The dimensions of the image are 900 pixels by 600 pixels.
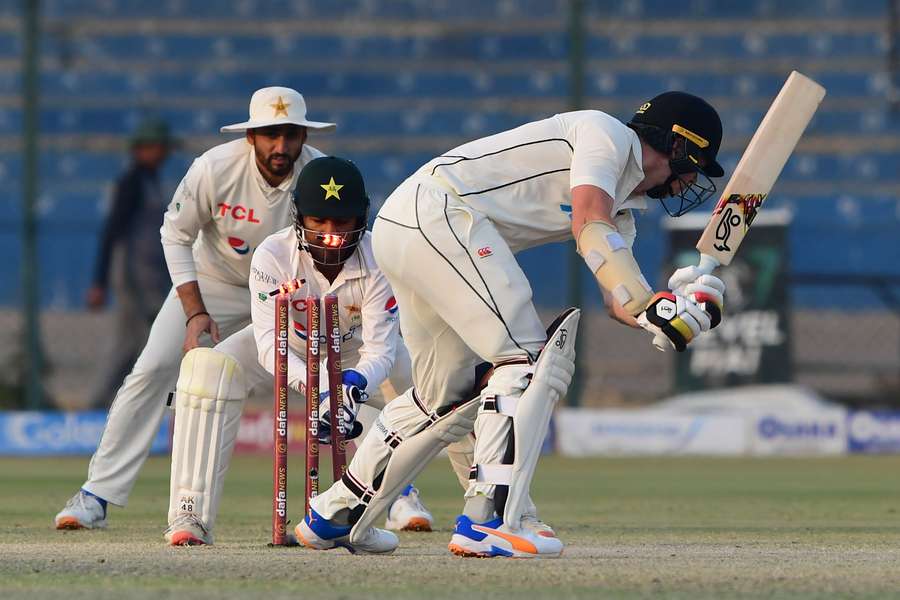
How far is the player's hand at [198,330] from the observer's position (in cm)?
586

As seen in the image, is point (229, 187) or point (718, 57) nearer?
point (229, 187)

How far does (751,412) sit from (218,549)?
7257mm

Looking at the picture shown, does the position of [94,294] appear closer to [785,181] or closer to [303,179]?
[303,179]

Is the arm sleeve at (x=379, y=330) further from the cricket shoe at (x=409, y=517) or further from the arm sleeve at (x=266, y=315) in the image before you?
the cricket shoe at (x=409, y=517)

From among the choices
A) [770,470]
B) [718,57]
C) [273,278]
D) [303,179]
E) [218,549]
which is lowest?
[770,470]

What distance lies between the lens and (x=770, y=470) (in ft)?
32.8

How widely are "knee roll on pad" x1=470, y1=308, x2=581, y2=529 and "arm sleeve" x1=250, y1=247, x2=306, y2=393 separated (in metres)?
0.87

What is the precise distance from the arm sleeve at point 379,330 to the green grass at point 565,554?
568 millimetres

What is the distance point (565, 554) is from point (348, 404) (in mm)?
796

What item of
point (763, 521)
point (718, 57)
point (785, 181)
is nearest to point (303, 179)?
point (763, 521)

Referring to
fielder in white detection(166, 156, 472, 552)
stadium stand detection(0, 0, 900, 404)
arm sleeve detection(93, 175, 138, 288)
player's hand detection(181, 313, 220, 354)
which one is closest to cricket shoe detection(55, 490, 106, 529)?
player's hand detection(181, 313, 220, 354)

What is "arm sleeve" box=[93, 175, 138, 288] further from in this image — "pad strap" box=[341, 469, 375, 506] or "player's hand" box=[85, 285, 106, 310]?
"pad strap" box=[341, 469, 375, 506]

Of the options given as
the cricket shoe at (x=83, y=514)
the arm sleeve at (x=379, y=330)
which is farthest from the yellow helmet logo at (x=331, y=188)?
the cricket shoe at (x=83, y=514)

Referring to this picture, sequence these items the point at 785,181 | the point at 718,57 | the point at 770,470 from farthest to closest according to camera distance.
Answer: the point at 718,57 < the point at 785,181 < the point at 770,470
